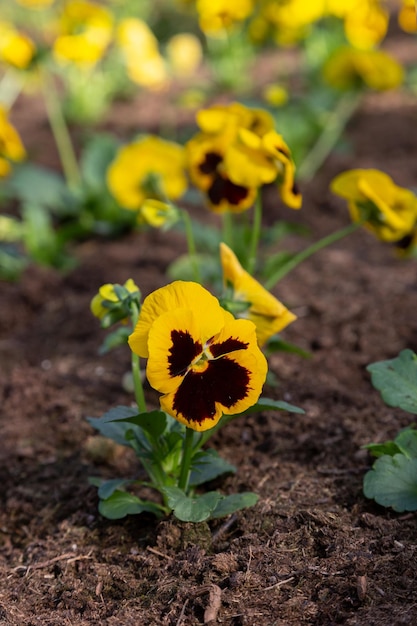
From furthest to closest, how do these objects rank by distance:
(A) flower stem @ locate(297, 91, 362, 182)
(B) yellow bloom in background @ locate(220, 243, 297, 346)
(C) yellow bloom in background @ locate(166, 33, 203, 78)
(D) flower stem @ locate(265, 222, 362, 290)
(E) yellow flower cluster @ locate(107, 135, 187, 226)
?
(C) yellow bloom in background @ locate(166, 33, 203, 78) < (A) flower stem @ locate(297, 91, 362, 182) < (E) yellow flower cluster @ locate(107, 135, 187, 226) < (D) flower stem @ locate(265, 222, 362, 290) < (B) yellow bloom in background @ locate(220, 243, 297, 346)

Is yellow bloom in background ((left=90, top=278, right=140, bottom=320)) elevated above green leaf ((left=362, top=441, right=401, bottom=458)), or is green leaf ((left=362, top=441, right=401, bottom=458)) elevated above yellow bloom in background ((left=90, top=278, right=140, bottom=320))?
yellow bloom in background ((left=90, top=278, right=140, bottom=320))

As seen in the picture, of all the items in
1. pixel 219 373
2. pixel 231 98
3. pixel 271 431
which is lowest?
pixel 231 98

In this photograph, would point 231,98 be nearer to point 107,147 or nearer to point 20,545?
point 107,147

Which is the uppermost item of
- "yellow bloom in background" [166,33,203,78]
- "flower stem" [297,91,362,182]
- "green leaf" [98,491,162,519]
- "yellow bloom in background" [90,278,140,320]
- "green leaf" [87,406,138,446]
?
"yellow bloom in background" [90,278,140,320]

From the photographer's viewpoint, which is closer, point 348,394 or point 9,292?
point 348,394

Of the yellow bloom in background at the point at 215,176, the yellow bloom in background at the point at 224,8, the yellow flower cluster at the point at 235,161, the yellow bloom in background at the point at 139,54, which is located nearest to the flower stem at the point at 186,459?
the yellow flower cluster at the point at 235,161

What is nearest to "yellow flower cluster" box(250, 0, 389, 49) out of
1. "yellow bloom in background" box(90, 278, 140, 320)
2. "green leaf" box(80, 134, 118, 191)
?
"green leaf" box(80, 134, 118, 191)

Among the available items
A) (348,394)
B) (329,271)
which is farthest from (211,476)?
(329,271)

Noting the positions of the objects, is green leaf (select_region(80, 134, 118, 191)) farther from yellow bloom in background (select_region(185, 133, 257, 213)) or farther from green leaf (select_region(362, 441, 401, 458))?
green leaf (select_region(362, 441, 401, 458))
